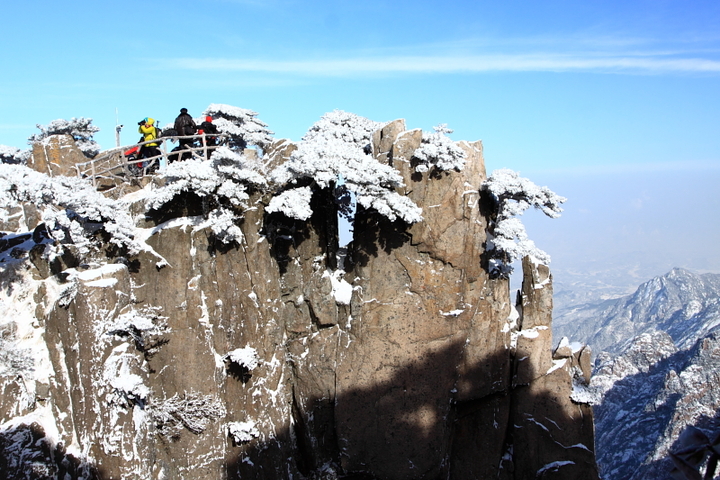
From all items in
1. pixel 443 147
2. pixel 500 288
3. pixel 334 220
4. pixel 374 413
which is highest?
pixel 443 147

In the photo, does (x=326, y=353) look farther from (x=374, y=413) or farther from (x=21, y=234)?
(x=21, y=234)

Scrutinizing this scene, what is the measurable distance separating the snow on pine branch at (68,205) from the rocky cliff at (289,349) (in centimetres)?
32

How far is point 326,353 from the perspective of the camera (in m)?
19.2

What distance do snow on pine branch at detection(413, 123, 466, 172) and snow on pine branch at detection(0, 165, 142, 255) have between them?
960 centimetres

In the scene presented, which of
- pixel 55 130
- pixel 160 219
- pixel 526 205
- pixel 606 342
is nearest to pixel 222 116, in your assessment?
pixel 160 219

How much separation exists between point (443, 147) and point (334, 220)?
4723mm

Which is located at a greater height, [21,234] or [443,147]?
[443,147]

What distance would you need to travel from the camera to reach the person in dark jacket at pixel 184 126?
850 inches

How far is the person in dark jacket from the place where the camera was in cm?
2159

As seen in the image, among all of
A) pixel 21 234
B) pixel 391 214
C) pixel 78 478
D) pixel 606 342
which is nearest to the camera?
pixel 78 478

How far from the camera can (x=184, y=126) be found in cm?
2164

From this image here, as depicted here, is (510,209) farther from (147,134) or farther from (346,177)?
(147,134)

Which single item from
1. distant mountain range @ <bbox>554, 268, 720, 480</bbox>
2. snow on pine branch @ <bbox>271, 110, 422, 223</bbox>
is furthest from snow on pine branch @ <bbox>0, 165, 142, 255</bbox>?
distant mountain range @ <bbox>554, 268, 720, 480</bbox>

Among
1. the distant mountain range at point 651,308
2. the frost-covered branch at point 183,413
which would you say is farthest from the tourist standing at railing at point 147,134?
the distant mountain range at point 651,308
